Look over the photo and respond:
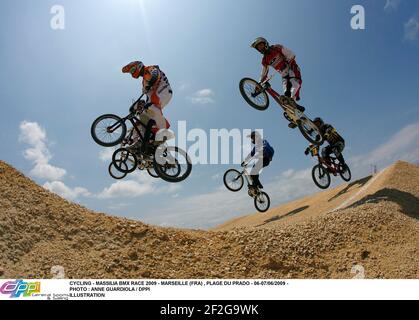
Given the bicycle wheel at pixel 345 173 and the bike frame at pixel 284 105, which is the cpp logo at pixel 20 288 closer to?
the bike frame at pixel 284 105

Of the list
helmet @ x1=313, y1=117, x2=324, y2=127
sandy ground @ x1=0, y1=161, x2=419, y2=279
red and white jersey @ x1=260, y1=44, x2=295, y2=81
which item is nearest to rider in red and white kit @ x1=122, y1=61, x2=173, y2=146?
sandy ground @ x1=0, y1=161, x2=419, y2=279

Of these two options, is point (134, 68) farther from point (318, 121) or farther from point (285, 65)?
point (318, 121)

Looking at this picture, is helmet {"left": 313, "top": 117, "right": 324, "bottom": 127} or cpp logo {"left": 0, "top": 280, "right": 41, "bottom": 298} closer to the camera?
cpp logo {"left": 0, "top": 280, "right": 41, "bottom": 298}

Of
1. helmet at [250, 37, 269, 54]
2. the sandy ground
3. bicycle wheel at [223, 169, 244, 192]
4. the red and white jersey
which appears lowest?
the sandy ground

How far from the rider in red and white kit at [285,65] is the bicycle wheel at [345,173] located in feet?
13.6

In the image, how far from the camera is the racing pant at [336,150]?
776 inches

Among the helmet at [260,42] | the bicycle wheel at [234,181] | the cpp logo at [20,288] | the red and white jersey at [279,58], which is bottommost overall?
the cpp logo at [20,288]

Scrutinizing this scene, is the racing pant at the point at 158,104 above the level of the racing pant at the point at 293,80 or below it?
below

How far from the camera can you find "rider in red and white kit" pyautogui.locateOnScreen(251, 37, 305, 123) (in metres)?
17.7

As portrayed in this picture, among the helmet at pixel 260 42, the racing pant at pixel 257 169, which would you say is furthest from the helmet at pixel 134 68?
the racing pant at pixel 257 169

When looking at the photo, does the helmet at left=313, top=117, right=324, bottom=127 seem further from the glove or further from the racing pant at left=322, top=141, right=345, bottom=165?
the glove

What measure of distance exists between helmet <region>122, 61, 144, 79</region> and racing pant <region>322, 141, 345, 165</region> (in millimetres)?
9642

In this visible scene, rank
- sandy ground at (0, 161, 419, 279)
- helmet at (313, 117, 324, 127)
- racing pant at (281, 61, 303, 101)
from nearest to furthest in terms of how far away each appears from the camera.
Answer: sandy ground at (0, 161, 419, 279), racing pant at (281, 61, 303, 101), helmet at (313, 117, 324, 127)

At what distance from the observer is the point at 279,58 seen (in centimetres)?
1783
